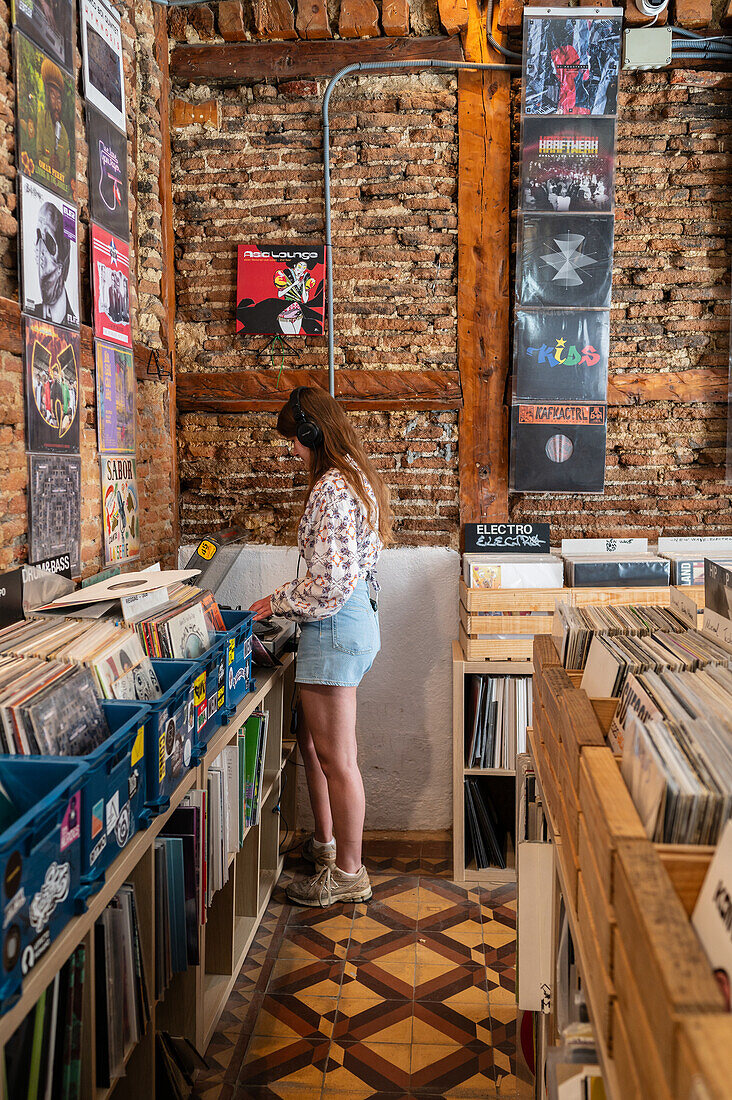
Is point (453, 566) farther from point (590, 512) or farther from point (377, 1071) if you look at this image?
point (377, 1071)

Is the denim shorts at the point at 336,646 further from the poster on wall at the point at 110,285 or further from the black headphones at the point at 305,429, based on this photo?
the poster on wall at the point at 110,285

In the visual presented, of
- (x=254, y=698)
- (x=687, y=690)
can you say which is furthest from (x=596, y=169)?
(x=687, y=690)

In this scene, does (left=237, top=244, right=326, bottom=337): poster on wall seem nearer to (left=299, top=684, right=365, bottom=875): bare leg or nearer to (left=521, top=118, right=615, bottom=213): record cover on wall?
(left=521, top=118, right=615, bottom=213): record cover on wall

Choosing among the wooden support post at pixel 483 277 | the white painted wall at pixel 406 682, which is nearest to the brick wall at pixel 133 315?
the white painted wall at pixel 406 682

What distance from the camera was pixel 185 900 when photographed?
1962 millimetres

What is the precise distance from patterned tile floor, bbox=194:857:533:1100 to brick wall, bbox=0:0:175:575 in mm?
1422

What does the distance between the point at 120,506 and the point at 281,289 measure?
1.19 metres

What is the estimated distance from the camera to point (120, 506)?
295 cm

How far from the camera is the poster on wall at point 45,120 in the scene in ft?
7.34

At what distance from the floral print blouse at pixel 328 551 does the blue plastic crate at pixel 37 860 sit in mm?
1452

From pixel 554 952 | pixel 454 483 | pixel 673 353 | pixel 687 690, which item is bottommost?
pixel 554 952

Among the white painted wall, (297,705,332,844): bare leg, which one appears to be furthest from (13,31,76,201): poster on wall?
(297,705,332,844): bare leg

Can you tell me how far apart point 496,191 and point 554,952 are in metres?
2.93

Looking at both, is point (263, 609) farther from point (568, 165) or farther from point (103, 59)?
point (568, 165)
